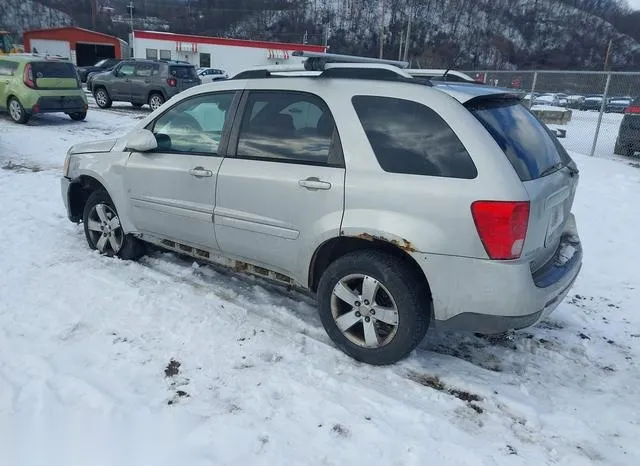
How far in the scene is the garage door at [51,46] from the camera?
165 feet

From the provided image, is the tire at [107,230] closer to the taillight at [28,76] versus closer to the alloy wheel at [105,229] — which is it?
the alloy wheel at [105,229]

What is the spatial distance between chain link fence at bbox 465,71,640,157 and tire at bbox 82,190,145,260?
7.19 meters

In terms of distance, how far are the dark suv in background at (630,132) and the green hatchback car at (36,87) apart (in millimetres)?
13930

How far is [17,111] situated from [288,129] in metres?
12.8

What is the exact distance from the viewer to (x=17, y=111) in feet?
44.4

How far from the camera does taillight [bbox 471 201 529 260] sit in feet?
9.12

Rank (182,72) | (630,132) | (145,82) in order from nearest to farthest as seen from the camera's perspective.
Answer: (630,132)
(145,82)
(182,72)

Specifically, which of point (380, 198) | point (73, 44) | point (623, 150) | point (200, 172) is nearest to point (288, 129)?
point (200, 172)

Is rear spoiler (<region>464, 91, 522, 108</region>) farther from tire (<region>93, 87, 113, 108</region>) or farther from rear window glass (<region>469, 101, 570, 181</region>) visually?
tire (<region>93, 87, 113, 108</region>)

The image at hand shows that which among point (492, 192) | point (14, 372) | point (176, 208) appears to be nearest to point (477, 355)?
point (492, 192)

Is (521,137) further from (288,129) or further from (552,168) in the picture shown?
(288,129)

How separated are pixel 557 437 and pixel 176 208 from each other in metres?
3.08

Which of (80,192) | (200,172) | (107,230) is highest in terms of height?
(200,172)

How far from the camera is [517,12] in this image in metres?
117
